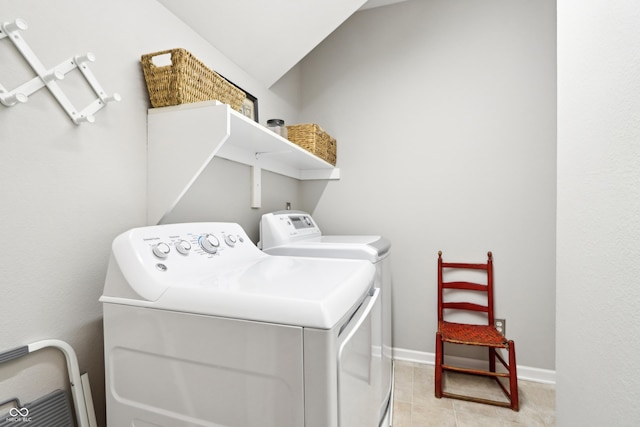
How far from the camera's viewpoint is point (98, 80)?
3.17ft

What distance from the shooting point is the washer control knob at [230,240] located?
116cm

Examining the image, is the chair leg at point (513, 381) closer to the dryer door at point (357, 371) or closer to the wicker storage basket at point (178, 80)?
the dryer door at point (357, 371)

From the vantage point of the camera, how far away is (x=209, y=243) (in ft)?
3.49

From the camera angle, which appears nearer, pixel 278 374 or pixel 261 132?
pixel 278 374

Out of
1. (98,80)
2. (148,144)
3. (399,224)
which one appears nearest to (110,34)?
(98,80)

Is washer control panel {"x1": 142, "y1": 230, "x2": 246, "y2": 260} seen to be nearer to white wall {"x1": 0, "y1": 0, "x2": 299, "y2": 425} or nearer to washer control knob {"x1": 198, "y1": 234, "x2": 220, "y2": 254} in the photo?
washer control knob {"x1": 198, "y1": 234, "x2": 220, "y2": 254}

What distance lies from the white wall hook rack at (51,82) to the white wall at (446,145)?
1774 millimetres

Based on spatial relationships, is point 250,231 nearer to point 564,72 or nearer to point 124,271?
point 124,271

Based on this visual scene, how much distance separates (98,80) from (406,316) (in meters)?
2.28

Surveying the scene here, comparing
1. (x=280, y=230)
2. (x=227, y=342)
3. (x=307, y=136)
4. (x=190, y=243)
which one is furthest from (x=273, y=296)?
(x=307, y=136)

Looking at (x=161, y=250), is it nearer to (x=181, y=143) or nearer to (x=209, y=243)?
(x=209, y=243)

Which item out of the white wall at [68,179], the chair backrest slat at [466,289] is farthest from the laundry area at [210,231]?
the chair backrest slat at [466,289]

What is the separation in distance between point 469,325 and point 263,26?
7.45 feet

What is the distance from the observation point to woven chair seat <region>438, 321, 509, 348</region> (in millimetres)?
1743
